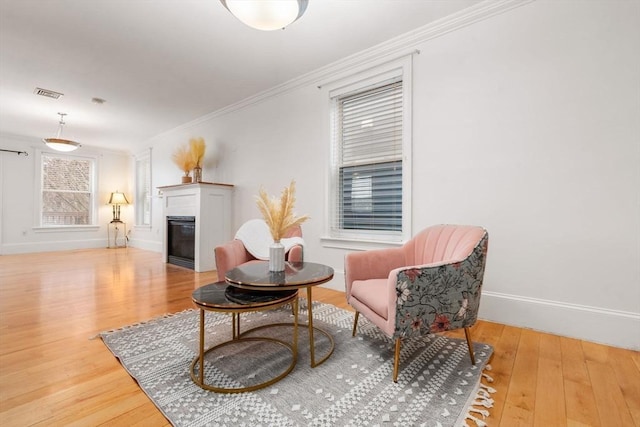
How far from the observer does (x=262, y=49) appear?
10.1 feet

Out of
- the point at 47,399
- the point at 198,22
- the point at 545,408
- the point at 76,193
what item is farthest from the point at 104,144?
the point at 545,408

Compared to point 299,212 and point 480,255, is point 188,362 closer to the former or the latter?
point 480,255

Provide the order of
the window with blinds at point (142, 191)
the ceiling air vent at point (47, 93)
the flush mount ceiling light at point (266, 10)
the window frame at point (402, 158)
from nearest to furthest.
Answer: the flush mount ceiling light at point (266, 10), the window frame at point (402, 158), the ceiling air vent at point (47, 93), the window with blinds at point (142, 191)

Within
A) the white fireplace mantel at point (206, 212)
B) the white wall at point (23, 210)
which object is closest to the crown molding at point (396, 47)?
the white fireplace mantel at point (206, 212)

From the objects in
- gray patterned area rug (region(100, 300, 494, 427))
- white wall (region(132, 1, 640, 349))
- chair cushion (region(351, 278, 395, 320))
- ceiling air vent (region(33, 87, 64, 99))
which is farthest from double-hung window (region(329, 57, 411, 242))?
ceiling air vent (region(33, 87, 64, 99))

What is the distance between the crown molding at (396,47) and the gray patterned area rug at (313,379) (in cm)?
258

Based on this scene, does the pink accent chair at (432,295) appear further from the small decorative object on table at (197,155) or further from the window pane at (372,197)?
the small decorative object on table at (197,155)

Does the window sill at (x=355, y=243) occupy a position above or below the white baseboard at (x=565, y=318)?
above

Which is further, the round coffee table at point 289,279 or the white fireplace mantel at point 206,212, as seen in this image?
the white fireplace mantel at point 206,212

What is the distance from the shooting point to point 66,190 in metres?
6.95

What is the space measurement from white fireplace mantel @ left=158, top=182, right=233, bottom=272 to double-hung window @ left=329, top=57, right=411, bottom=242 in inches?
81.5

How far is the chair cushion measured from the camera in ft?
5.32

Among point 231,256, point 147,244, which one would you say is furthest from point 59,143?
point 231,256

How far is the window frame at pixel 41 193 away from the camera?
21.2 feet
